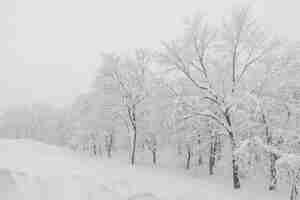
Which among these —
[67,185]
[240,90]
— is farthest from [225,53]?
[67,185]

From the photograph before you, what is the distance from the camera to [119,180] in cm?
833

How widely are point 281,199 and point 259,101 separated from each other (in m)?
5.90

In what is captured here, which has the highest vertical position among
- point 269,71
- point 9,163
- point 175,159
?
point 269,71

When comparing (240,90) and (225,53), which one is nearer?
(240,90)

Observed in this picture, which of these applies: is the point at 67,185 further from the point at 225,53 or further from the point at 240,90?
the point at 225,53

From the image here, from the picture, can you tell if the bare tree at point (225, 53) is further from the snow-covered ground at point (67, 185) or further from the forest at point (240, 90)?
the snow-covered ground at point (67, 185)

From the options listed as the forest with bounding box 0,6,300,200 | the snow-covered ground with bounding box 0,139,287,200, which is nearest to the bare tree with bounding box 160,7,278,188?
the forest with bounding box 0,6,300,200

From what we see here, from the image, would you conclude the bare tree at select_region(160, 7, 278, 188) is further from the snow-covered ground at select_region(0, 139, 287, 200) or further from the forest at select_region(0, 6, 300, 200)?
the snow-covered ground at select_region(0, 139, 287, 200)

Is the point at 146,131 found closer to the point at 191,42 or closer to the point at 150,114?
the point at 150,114

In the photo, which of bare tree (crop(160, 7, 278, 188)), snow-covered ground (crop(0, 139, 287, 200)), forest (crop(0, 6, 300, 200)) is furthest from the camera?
bare tree (crop(160, 7, 278, 188))

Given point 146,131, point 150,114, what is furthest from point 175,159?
point 150,114

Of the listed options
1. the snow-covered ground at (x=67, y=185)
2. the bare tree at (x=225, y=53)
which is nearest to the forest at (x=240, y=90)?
the bare tree at (x=225, y=53)

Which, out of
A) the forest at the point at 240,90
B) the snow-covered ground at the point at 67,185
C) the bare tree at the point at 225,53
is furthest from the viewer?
the bare tree at the point at 225,53

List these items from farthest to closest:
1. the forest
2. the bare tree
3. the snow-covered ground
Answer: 1. the bare tree
2. the forest
3. the snow-covered ground
